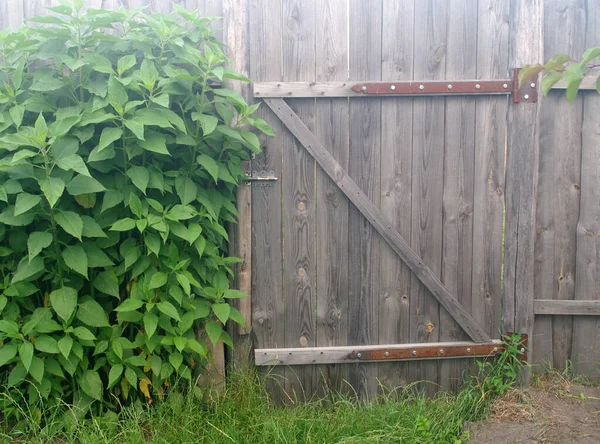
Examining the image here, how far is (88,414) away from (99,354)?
351mm

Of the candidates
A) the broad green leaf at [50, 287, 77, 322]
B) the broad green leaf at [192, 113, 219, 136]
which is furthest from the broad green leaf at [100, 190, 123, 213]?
the broad green leaf at [192, 113, 219, 136]

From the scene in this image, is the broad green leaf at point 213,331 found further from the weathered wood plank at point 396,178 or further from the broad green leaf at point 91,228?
the weathered wood plank at point 396,178

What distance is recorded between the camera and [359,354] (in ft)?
10.9

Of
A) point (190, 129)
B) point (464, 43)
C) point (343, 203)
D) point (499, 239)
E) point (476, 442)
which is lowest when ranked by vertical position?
point (476, 442)

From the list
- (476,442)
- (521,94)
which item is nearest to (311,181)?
(521,94)

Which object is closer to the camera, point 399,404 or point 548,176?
point 399,404

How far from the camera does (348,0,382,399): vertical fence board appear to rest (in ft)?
10.6

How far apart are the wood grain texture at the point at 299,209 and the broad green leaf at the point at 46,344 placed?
52.1 inches

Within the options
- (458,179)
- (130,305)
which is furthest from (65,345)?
(458,179)

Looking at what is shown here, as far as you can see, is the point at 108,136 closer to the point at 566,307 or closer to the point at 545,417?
the point at 545,417

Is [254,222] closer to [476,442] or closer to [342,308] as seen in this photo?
[342,308]

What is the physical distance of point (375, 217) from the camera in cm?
331

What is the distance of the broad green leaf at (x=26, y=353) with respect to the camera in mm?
2504

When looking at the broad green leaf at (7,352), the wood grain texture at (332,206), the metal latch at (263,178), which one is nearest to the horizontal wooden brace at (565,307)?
the wood grain texture at (332,206)
